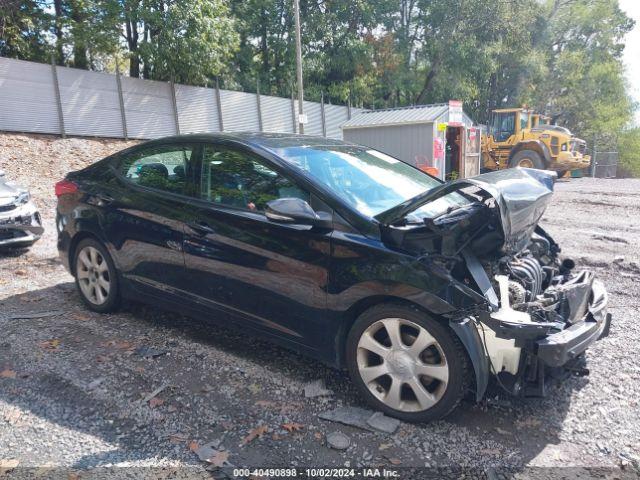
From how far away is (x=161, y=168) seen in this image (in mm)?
3959

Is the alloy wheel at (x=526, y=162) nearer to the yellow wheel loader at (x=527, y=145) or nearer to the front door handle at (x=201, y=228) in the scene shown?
the yellow wheel loader at (x=527, y=145)

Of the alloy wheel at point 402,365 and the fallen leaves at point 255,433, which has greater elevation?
the alloy wheel at point 402,365

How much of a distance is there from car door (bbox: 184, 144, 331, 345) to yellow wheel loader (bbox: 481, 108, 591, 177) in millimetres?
16697

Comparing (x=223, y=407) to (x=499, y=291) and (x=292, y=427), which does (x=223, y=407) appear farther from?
(x=499, y=291)

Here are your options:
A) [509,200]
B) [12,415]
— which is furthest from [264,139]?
[12,415]

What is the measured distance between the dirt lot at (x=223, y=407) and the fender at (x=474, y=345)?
0.36m

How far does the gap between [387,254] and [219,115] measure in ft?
55.0

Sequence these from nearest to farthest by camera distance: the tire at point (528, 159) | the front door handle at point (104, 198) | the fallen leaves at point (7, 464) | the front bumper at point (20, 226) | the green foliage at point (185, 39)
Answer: the fallen leaves at point (7, 464) < the front door handle at point (104, 198) < the front bumper at point (20, 226) < the green foliage at point (185, 39) < the tire at point (528, 159)

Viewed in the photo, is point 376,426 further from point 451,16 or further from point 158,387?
point 451,16

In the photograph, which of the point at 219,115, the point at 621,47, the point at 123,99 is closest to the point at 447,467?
the point at 123,99

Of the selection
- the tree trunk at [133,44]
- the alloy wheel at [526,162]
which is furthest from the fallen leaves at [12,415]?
the alloy wheel at [526,162]

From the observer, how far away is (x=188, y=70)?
52.6 feet

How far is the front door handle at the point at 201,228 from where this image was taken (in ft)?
11.3

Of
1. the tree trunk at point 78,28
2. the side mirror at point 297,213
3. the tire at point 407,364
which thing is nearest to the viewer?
the tire at point 407,364
